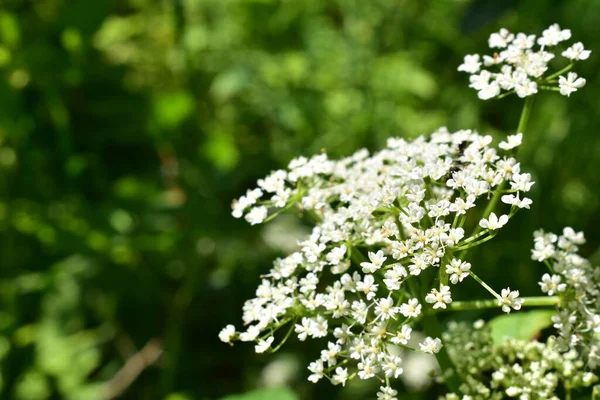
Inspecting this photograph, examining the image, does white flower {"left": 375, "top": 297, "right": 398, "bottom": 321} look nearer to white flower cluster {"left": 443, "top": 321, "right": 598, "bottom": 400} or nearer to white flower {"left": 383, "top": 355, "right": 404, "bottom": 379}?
white flower {"left": 383, "top": 355, "right": 404, "bottom": 379}

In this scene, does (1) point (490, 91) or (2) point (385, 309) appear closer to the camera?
(2) point (385, 309)

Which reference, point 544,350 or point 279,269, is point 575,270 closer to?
point 544,350

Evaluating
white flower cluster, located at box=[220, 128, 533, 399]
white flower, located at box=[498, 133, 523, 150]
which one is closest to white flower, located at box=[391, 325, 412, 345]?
white flower cluster, located at box=[220, 128, 533, 399]

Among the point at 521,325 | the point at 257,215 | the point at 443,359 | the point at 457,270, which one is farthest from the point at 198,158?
the point at 457,270

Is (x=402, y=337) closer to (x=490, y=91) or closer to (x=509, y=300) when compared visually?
(x=509, y=300)

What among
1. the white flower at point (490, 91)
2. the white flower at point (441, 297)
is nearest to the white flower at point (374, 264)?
the white flower at point (441, 297)

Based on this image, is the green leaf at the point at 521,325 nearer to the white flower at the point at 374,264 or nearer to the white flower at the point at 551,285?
the white flower at the point at 551,285
